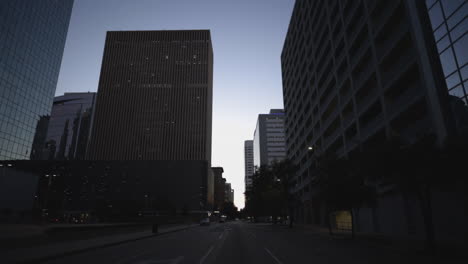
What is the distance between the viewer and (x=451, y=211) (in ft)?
63.4

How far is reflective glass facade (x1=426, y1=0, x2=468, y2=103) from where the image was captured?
17516mm

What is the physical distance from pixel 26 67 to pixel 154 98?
340ft

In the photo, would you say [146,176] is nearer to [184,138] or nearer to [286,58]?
[184,138]

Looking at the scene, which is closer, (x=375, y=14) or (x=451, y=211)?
(x=451, y=211)

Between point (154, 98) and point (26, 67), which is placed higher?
point (154, 98)

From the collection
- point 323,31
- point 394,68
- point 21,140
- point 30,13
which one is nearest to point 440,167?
point 394,68

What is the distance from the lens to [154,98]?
158250 millimetres

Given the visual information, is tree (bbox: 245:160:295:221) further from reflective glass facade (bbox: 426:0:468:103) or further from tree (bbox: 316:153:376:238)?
reflective glass facade (bbox: 426:0:468:103)

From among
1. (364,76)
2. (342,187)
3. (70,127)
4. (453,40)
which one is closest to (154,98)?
(70,127)

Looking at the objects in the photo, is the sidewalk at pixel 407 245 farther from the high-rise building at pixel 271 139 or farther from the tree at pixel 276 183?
the high-rise building at pixel 271 139

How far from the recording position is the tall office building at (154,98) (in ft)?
482

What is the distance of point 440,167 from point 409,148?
1638 mm

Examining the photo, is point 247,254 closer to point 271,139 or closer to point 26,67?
point 26,67

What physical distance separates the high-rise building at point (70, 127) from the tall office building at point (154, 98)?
44157mm
